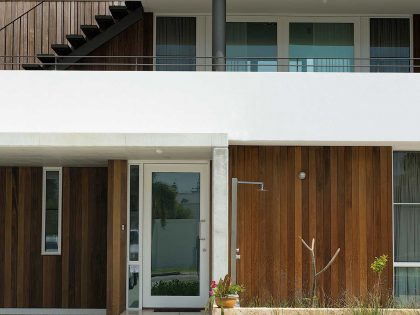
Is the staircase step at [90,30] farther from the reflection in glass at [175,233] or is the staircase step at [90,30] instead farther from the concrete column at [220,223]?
the concrete column at [220,223]

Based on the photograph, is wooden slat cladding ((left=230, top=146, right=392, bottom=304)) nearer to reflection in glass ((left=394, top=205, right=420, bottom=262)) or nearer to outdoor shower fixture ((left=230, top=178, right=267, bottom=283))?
reflection in glass ((left=394, top=205, right=420, bottom=262))

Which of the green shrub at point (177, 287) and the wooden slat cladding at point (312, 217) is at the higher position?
the wooden slat cladding at point (312, 217)

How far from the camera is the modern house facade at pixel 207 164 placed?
1112 centimetres

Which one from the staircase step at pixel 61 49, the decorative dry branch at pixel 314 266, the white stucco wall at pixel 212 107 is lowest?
the decorative dry branch at pixel 314 266

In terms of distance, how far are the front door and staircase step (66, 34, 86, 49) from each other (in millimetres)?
2724

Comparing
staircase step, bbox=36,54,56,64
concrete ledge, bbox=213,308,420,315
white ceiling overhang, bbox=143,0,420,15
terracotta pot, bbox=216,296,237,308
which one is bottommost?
concrete ledge, bbox=213,308,420,315

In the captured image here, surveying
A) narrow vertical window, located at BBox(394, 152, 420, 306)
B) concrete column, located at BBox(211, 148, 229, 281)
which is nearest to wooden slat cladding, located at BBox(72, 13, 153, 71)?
concrete column, located at BBox(211, 148, 229, 281)

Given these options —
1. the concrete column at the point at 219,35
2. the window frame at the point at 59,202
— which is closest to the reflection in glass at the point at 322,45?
the concrete column at the point at 219,35

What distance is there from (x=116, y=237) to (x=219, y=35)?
12.2 feet

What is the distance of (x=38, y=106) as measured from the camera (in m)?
11.1

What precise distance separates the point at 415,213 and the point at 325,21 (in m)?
4.59

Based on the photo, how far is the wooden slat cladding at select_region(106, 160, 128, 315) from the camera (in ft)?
41.3

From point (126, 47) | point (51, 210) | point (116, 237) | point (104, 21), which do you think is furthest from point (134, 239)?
point (104, 21)

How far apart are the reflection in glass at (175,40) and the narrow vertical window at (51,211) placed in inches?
113
